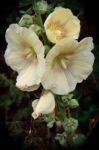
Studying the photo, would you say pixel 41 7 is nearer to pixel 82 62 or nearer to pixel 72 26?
pixel 72 26

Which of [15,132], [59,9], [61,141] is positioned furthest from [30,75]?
[15,132]

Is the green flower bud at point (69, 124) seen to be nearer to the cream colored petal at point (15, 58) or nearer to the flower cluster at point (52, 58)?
the flower cluster at point (52, 58)

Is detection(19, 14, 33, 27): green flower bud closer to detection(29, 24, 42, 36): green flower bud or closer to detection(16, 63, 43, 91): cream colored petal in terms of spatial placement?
detection(29, 24, 42, 36): green flower bud

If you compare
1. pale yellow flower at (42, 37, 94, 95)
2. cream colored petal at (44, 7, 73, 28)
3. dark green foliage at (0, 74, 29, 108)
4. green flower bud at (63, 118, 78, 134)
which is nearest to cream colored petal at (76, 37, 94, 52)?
pale yellow flower at (42, 37, 94, 95)

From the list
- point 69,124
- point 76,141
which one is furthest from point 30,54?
point 76,141

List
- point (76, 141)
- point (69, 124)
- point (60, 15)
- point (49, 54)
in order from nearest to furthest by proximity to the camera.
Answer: point (49, 54)
point (60, 15)
point (69, 124)
point (76, 141)

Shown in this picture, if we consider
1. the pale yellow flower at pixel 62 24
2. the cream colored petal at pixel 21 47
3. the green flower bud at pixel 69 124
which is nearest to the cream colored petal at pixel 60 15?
the pale yellow flower at pixel 62 24
